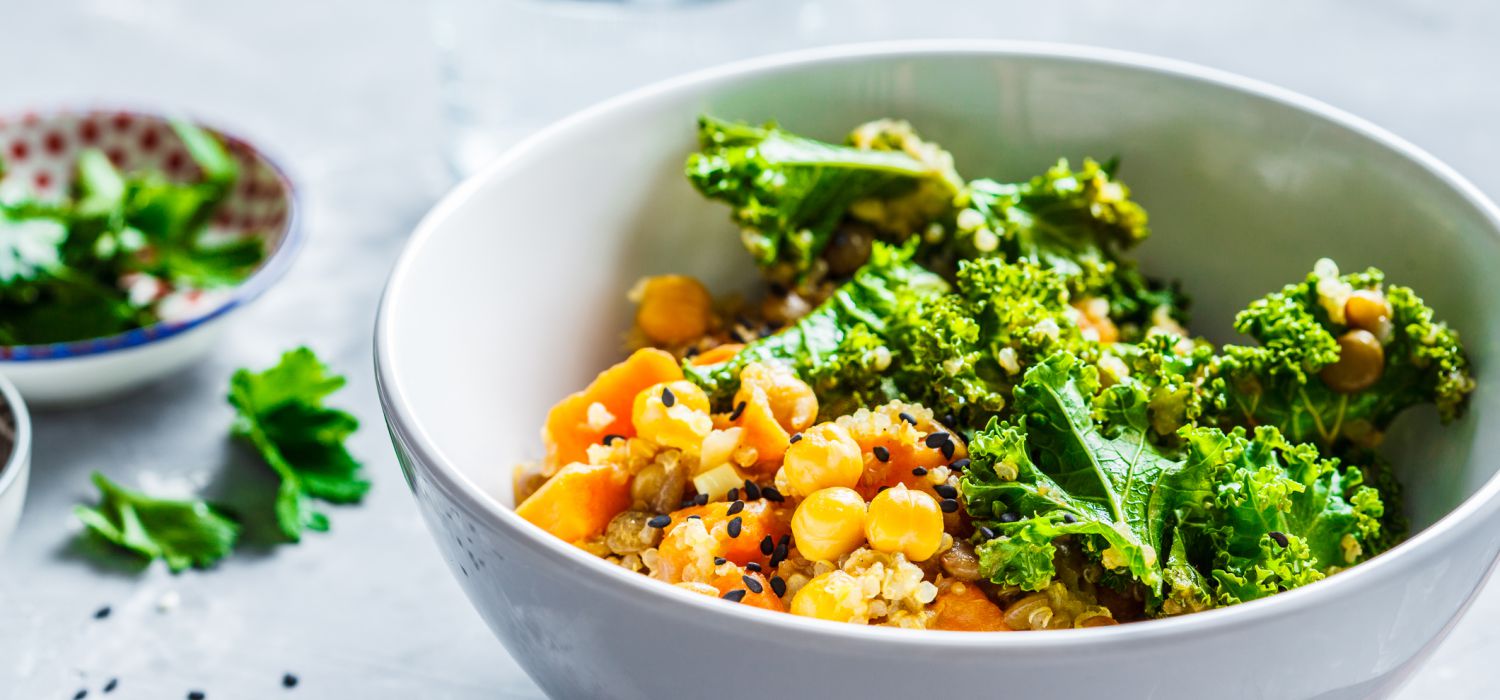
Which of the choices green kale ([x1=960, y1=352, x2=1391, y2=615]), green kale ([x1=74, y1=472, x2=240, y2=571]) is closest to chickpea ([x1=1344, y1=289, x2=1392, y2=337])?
green kale ([x1=960, y1=352, x2=1391, y2=615])

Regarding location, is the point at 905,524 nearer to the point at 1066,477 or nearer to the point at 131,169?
the point at 1066,477

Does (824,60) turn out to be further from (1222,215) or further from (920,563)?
(920,563)

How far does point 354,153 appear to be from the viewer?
3131 millimetres

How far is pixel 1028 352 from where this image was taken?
160cm

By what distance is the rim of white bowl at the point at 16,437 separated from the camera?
190 cm

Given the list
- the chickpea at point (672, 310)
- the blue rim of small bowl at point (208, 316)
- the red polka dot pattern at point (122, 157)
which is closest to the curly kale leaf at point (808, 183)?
the chickpea at point (672, 310)

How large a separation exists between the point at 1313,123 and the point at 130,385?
1943 millimetres

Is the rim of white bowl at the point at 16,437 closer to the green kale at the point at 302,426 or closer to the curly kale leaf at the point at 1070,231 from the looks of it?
the green kale at the point at 302,426

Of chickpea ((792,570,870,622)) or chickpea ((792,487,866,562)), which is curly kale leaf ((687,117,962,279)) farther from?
chickpea ((792,570,870,622))

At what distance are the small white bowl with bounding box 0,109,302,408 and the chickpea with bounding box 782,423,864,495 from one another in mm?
1272

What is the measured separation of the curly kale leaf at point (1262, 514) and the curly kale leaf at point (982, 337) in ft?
0.72

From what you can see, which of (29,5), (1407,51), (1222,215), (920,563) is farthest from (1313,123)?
(29,5)

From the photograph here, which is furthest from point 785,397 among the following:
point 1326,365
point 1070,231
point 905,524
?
point 1326,365

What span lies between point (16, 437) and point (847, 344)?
127 cm
